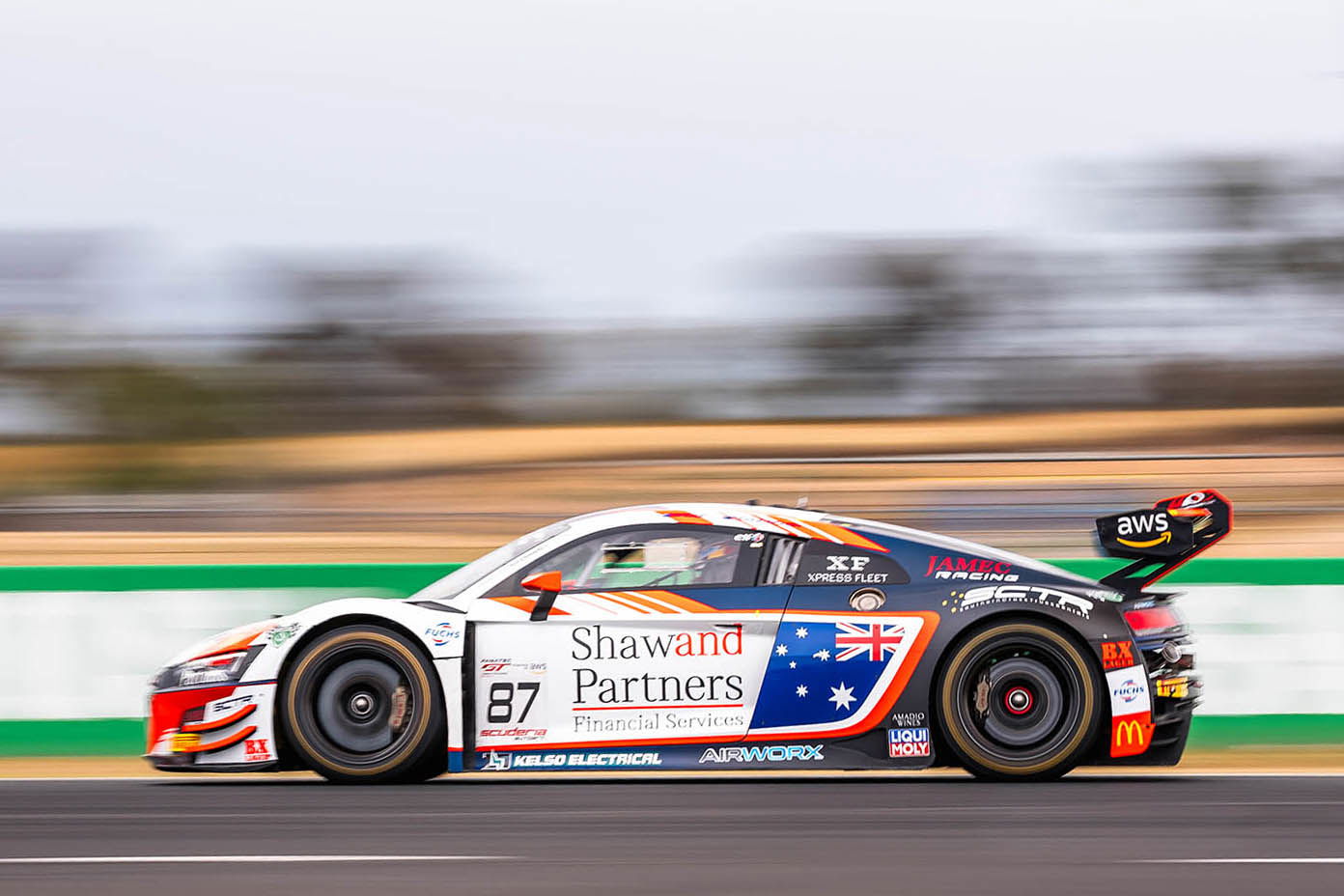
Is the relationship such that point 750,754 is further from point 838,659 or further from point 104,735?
point 104,735

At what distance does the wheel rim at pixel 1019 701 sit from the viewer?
7336 mm

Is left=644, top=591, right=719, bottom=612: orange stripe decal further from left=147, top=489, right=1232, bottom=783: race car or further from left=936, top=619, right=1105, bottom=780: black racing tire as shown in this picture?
left=936, top=619, right=1105, bottom=780: black racing tire

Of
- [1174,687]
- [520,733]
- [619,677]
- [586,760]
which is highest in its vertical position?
[619,677]

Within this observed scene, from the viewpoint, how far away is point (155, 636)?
923 cm

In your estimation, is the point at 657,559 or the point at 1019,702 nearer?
the point at 1019,702

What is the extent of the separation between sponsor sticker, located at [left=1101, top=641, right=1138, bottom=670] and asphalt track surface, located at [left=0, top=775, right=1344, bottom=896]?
19.9 inches

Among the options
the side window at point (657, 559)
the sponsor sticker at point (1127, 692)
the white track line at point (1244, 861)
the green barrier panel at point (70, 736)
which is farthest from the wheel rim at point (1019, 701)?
the green barrier panel at point (70, 736)

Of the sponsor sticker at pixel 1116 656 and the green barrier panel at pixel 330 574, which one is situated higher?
the green barrier panel at pixel 330 574

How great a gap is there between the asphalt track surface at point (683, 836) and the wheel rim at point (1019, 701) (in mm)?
198

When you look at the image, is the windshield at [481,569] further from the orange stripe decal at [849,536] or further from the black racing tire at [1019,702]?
the black racing tire at [1019,702]

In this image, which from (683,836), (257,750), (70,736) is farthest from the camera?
(70,736)

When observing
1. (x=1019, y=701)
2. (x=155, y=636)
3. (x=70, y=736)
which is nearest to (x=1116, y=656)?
(x=1019, y=701)

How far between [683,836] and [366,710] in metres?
1.99

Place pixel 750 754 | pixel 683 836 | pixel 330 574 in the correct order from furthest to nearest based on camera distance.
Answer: pixel 330 574
pixel 750 754
pixel 683 836
